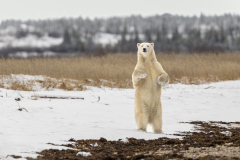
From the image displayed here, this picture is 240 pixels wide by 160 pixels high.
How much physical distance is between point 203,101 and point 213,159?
8288mm

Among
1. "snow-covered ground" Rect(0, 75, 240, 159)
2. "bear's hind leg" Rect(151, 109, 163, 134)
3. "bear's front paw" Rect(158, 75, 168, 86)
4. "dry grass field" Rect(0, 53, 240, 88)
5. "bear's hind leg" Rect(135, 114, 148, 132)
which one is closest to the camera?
"snow-covered ground" Rect(0, 75, 240, 159)

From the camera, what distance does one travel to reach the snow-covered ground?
4.69 m

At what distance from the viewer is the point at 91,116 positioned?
24.9 ft

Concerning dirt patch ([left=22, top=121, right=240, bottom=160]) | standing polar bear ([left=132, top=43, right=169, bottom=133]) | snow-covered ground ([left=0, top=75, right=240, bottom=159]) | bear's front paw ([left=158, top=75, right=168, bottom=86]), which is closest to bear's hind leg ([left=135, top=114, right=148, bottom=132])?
standing polar bear ([left=132, top=43, right=169, bottom=133])

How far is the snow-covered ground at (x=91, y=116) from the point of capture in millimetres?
4691

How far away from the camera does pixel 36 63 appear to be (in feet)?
58.5

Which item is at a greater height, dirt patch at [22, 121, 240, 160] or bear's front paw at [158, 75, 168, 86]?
bear's front paw at [158, 75, 168, 86]

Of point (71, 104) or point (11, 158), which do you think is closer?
point (11, 158)

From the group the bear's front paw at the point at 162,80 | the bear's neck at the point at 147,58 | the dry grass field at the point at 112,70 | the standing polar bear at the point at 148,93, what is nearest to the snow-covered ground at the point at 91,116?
the standing polar bear at the point at 148,93

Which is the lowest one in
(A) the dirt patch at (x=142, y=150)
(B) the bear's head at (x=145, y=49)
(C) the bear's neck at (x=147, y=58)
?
(A) the dirt patch at (x=142, y=150)

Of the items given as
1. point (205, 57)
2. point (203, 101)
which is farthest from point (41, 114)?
point (205, 57)

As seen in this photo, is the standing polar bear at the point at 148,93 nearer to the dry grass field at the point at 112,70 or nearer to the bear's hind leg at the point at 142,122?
the bear's hind leg at the point at 142,122

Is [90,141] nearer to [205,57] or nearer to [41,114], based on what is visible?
[41,114]

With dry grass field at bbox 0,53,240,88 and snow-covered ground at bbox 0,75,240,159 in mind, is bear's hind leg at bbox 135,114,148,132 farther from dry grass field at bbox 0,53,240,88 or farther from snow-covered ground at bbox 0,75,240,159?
dry grass field at bbox 0,53,240,88
